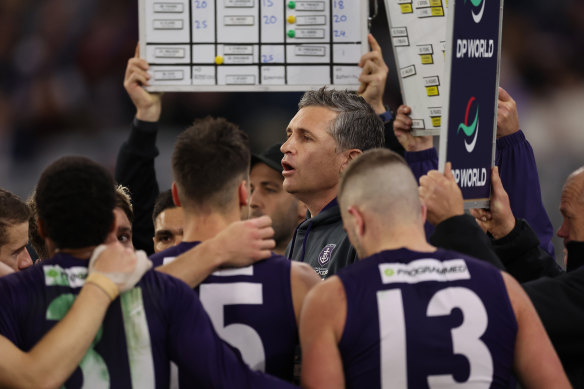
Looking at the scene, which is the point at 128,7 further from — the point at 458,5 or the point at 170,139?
the point at 458,5

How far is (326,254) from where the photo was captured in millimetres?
3666

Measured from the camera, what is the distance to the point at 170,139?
7238 mm

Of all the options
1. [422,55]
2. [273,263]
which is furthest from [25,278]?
[422,55]

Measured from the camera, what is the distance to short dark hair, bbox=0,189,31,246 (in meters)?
3.62

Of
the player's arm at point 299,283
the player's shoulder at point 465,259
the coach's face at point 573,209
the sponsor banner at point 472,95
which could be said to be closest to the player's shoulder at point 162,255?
the player's arm at point 299,283

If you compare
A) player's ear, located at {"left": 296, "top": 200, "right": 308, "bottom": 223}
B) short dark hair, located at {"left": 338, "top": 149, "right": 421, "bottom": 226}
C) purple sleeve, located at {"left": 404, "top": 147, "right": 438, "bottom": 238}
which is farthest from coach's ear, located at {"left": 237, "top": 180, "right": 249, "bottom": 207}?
player's ear, located at {"left": 296, "top": 200, "right": 308, "bottom": 223}

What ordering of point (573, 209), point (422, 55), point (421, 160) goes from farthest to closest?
point (421, 160) → point (422, 55) → point (573, 209)

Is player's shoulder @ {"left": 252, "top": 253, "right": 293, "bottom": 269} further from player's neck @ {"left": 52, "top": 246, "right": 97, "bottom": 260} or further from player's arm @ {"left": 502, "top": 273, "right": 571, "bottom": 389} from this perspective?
player's arm @ {"left": 502, "top": 273, "right": 571, "bottom": 389}

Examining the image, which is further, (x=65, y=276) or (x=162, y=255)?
(x=162, y=255)

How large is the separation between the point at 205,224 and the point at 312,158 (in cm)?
141

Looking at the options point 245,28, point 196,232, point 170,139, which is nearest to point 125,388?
point 196,232

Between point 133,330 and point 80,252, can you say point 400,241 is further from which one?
point 80,252

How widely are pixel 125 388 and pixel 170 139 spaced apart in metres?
5.07

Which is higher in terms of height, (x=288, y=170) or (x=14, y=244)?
(x=288, y=170)
